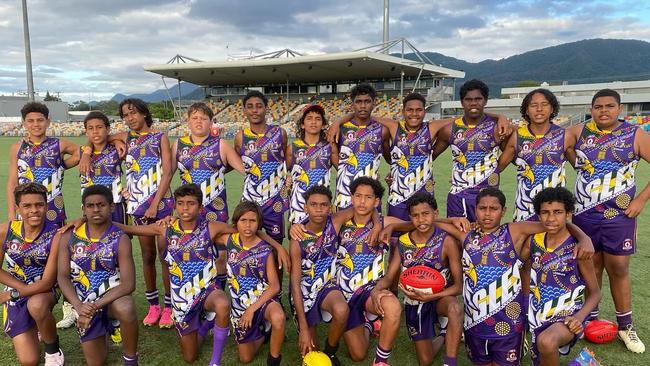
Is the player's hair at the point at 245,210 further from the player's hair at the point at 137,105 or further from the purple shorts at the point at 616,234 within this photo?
the purple shorts at the point at 616,234

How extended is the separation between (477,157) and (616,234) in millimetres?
1236

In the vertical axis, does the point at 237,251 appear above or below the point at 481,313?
above

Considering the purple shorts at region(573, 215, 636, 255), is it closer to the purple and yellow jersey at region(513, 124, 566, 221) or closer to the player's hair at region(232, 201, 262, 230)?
the purple and yellow jersey at region(513, 124, 566, 221)

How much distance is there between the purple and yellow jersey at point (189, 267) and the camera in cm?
351

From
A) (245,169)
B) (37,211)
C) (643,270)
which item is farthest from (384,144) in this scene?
(643,270)

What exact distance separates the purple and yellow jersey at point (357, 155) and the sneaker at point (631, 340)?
2385 mm

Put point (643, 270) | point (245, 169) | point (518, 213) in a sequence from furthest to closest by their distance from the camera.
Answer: point (643, 270) → point (245, 169) → point (518, 213)

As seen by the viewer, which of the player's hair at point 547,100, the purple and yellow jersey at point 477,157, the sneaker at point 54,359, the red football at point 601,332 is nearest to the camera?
the sneaker at point 54,359

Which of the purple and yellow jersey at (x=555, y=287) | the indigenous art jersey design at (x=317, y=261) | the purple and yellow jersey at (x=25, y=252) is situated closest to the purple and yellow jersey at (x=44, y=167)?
the purple and yellow jersey at (x=25, y=252)

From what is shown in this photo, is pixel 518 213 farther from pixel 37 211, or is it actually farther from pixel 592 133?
pixel 37 211

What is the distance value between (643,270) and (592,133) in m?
2.44

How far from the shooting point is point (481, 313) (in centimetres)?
314

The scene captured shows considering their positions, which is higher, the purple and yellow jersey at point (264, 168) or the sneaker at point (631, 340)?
the purple and yellow jersey at point (264, 168)

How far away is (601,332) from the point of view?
142 inches
